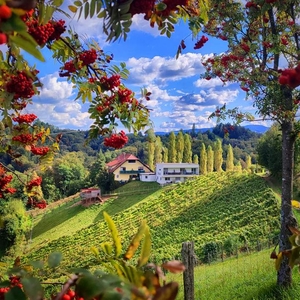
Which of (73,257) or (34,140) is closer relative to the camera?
(34,140)

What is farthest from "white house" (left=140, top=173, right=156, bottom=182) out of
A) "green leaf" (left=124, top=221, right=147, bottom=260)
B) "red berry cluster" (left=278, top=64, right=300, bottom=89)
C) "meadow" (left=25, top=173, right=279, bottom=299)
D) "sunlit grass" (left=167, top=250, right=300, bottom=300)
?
"red berry cluster" (left=278, top=64, right=300, bottom=89)

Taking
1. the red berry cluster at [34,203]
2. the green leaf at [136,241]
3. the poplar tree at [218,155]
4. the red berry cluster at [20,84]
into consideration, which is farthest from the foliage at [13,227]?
the poplar tree at [218,155]

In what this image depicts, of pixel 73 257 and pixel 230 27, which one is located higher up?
pixel 230 27

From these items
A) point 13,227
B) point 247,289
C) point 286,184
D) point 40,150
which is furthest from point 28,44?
point 13,227

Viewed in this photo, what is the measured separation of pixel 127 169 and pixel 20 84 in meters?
35.5

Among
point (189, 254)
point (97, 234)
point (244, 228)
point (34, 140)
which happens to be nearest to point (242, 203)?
point (244, 228)

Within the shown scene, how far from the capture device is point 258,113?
4316 mm

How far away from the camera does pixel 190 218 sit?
20375 mm

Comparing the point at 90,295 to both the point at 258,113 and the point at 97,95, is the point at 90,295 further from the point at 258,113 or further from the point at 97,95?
the point at 258,113

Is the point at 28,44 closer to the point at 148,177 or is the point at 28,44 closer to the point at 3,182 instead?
the point at 3,182

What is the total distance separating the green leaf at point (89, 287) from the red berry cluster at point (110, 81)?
1.54 metres

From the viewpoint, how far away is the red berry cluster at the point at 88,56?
178 cm

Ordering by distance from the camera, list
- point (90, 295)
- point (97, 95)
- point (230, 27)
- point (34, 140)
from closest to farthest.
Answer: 1. point (90, 295)
2. point (97, 95)
3. point (34, 140)
4. point (230, 27)

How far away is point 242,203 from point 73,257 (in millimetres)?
10444
